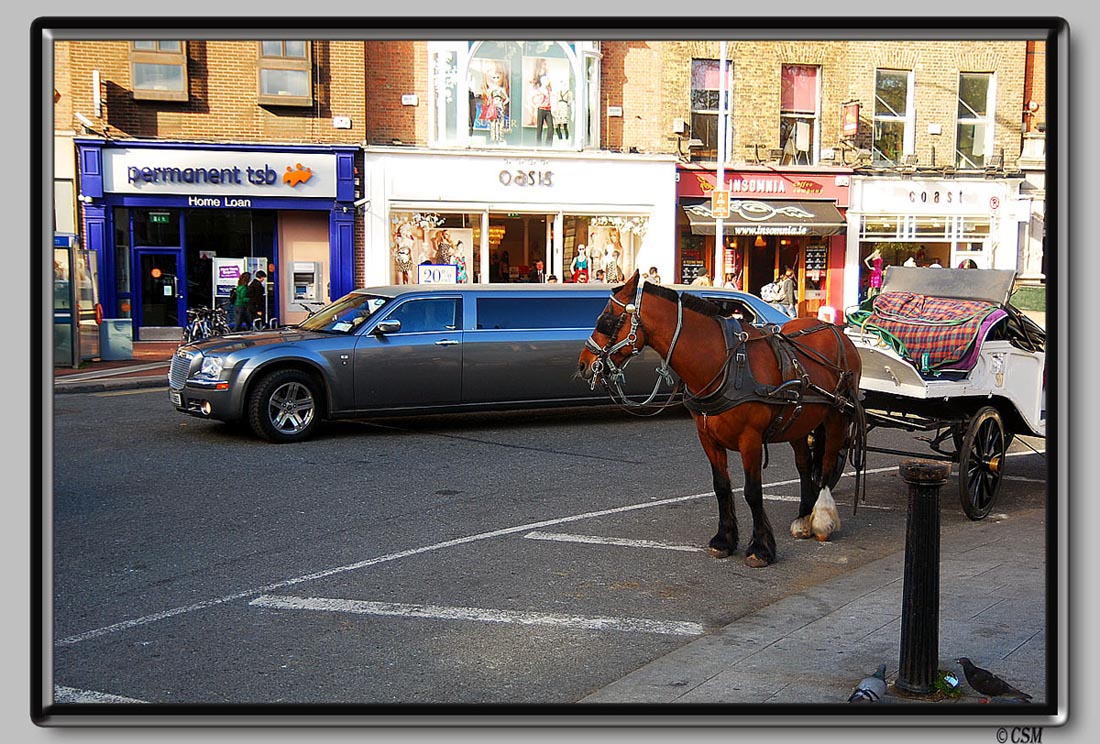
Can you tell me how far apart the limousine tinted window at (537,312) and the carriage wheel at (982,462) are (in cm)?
528

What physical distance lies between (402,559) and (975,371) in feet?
15.4

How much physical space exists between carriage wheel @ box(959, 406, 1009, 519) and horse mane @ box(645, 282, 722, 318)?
8.46 feet

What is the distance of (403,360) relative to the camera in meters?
12.1

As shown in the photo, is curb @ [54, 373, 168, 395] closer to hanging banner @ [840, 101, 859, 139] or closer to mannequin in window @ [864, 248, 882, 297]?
hanging banner @ [840, 101, 859, 139]

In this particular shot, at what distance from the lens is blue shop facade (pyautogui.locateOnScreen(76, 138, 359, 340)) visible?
871 inches

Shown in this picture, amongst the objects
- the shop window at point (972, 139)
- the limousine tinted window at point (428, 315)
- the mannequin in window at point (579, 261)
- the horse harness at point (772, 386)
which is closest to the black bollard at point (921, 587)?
the horse harness at point (772, 386)

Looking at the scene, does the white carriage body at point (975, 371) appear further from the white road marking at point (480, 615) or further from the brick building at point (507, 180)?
the brick building at point (507, 180)

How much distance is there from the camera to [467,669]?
17.5 ft

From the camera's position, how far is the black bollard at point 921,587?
484 cm

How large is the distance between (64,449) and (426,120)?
48.5ft

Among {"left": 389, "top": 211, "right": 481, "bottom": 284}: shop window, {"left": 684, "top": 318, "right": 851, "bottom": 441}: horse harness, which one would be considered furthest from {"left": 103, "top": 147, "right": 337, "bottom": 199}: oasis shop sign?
{"left": 684, "top": 318, "right": 851, "bottom": 441}: horse harness

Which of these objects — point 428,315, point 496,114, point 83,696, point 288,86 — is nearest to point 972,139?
point 496,114
